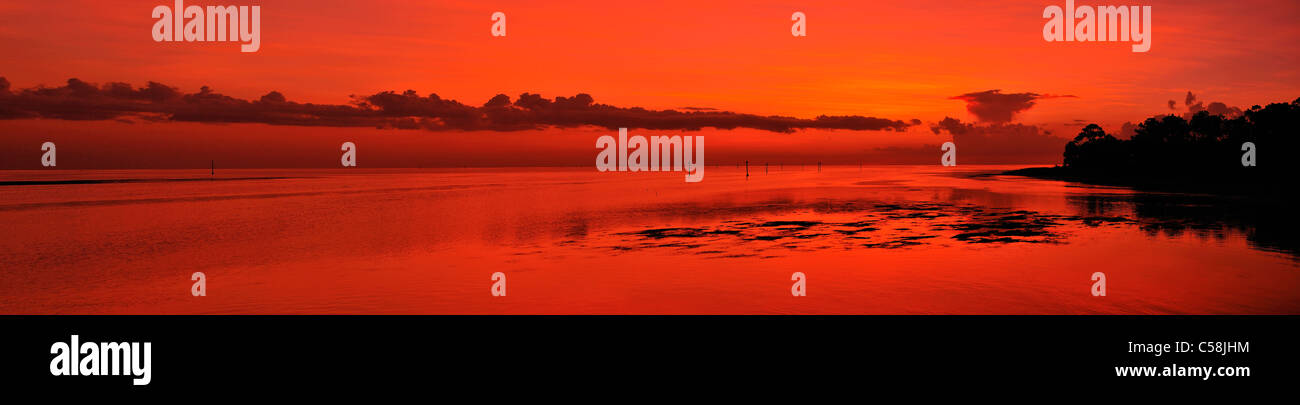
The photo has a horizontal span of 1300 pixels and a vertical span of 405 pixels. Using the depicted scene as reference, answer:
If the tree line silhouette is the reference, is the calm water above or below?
below

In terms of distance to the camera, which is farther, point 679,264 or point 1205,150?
point 1205,150

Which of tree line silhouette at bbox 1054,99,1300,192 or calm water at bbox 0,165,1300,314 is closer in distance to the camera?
calm water at bbox 0,165,1300,314

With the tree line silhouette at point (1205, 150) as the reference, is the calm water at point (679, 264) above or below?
below

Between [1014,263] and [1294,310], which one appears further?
[1014,263]

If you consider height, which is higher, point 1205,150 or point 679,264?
point 1205,150

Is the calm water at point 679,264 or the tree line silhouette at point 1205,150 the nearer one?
the calm water at point 679,264

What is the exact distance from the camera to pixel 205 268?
20.1 meters
